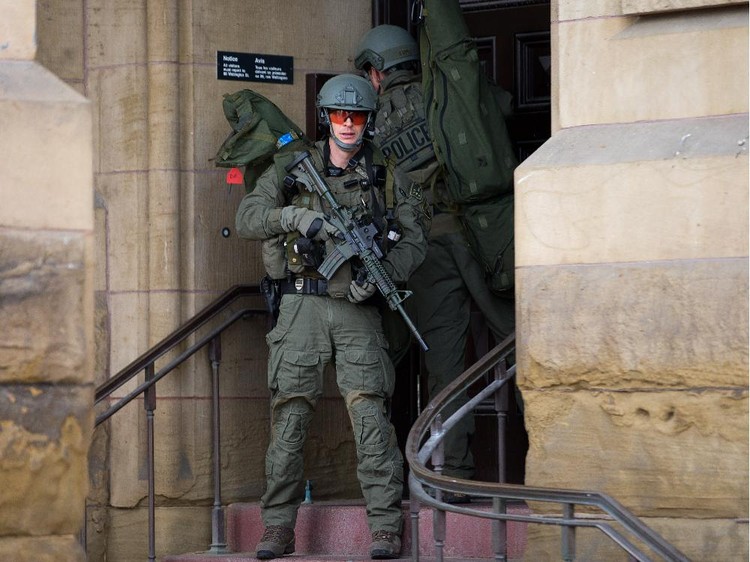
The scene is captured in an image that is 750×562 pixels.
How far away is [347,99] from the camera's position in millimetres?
7230

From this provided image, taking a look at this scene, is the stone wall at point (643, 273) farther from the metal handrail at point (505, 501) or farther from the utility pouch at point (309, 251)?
the utility pouch at point (309, 251)

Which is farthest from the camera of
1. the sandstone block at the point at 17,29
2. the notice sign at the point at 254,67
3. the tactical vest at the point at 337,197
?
the notice sign at the point at 254,67

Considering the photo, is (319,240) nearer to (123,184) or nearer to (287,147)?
(287,147)

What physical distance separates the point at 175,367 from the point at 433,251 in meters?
1.28

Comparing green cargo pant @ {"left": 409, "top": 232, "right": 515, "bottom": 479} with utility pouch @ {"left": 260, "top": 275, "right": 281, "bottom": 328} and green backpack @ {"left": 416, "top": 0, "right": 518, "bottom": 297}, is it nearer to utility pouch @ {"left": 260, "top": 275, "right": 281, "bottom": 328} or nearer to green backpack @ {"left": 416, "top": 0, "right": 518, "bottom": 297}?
green backpack @ {"left": 416, "top": 0, "right": 518, "bottom": 297}

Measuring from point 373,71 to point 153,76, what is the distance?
3.34 feet

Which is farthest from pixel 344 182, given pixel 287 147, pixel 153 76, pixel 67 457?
pixel 67 457

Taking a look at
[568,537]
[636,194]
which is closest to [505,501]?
[568,537]

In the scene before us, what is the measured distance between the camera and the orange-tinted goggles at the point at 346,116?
23.8 feet

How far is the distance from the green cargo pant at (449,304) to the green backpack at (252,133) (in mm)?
860

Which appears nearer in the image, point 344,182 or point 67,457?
point 67,457

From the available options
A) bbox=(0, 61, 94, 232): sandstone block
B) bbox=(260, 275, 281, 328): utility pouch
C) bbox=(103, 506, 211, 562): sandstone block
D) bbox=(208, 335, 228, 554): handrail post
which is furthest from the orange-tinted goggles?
bbox=(103, 506, 211, 562): sandstone block

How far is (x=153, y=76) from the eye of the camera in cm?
804

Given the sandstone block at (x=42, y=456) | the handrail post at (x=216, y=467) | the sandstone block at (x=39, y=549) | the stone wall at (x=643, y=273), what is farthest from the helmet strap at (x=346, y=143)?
the sandstone block at (x=39, y=549)
